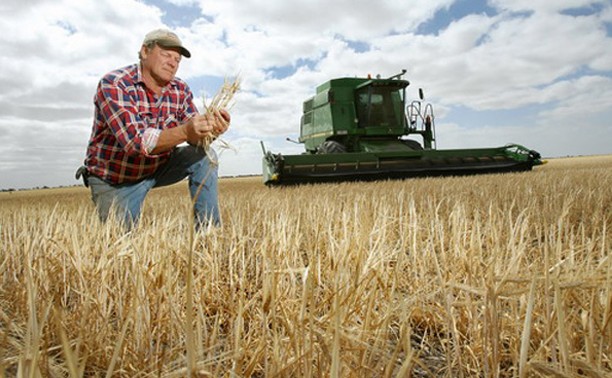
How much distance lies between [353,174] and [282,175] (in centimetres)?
147

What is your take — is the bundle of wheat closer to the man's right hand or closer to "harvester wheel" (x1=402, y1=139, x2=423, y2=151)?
the man's right hand

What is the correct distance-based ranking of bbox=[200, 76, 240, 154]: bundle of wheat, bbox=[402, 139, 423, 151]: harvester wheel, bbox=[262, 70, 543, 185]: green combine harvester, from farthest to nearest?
bbox=[402, 139, 423, 151]: harvester wheel < bbox=[262, 70, 543, 185]: green combine harvester < bbox=[200, 76, 240, 154]: bundle of wheat

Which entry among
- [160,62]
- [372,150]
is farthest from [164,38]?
[372,150]

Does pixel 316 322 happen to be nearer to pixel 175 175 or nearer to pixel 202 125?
pixel 202 125

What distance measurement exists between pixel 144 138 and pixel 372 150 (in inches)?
300

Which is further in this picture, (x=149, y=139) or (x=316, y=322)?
(x=149, y=139)

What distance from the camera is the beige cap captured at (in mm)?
2967

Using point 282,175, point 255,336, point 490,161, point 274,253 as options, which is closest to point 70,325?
point 255,336

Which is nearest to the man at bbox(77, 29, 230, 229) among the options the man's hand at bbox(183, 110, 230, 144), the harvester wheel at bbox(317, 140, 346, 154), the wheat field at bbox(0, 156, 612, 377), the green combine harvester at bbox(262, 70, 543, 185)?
the man's hand at bbox(183, 110, 230, 144)

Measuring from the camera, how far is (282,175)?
8.87 metres

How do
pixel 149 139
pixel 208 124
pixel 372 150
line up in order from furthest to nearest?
pixel 372 150, pixel 149 139, pixel 208 124

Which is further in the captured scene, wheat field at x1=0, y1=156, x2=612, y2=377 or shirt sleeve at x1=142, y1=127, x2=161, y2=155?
shirt sleeve at x1=142, y1=127, x2=161, y2=155

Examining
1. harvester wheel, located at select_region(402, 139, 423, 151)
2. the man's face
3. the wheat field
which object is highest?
the man's face

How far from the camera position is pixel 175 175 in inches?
139
